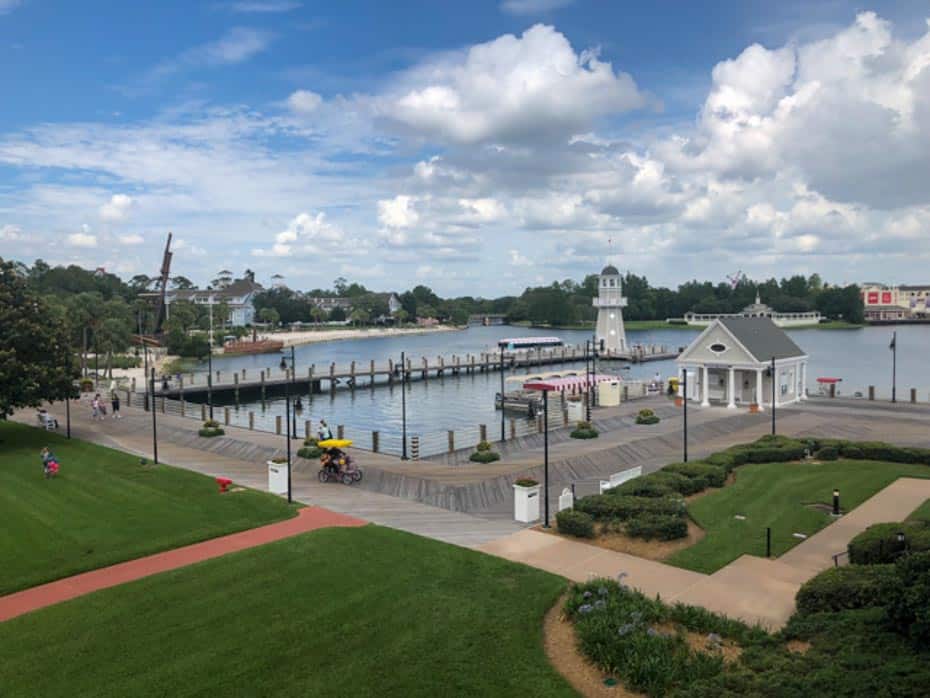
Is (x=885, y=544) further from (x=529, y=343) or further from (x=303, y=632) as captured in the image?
(x=529, y=343)

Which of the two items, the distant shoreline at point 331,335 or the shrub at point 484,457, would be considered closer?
the shrub at point 484,457

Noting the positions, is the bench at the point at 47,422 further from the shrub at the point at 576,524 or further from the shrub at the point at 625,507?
the shrub at the point at 625,507

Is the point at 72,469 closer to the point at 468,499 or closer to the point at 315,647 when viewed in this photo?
the point at 468,499

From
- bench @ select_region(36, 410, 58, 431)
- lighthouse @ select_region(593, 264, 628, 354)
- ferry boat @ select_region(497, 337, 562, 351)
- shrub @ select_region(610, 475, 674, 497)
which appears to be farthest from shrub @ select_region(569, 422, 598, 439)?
ferry boat @ select_region(497, 337, 562, 351)

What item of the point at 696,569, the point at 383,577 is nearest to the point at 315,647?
the point at 383,577

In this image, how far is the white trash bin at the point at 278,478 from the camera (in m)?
23.5

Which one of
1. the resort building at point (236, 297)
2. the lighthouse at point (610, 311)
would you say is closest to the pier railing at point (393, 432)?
the lighthouse at point (610, 311)

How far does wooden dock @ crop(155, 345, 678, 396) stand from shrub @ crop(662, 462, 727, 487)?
21.2 metres

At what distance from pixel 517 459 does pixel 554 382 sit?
20472 millimetres

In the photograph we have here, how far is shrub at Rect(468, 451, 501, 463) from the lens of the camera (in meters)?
28.8

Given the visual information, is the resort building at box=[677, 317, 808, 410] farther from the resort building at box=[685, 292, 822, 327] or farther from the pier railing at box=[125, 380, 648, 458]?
the resort building at box=[685, 292, 822, 327]

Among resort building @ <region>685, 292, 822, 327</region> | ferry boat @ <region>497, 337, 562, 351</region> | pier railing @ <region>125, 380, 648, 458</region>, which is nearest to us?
pier railing @ <region>125, 380, 648, 458</region>

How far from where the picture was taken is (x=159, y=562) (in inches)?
650

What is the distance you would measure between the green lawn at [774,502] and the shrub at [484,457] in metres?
9.67
